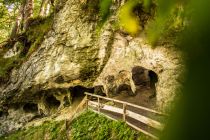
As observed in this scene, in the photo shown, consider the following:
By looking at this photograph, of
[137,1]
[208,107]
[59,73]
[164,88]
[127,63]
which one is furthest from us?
[59,73]

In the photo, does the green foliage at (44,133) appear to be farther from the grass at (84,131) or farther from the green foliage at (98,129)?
the green foliage at (98,129)

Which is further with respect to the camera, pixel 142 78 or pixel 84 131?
pixel 142 78

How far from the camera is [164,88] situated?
12.5 m

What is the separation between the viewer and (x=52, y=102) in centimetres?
1983

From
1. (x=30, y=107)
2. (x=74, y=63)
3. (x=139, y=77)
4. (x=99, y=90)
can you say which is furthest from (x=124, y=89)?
(x=30, y=107)

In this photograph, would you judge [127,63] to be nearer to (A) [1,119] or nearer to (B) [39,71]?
(B) [39,71]

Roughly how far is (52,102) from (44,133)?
3.06 meters

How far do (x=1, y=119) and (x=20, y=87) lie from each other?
96.5 inches

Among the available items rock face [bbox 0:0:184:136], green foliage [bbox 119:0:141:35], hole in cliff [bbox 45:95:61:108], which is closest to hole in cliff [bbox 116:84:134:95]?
rock face [bbox 0:0:184:136]

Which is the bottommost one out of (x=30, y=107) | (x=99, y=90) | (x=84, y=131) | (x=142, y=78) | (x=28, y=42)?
(x=84, y=131)

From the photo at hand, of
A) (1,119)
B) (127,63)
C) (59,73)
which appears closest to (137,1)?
(127,63)

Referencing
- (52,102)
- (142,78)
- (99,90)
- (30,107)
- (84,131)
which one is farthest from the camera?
(30,107)

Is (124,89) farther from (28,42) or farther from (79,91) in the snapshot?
(28,42)

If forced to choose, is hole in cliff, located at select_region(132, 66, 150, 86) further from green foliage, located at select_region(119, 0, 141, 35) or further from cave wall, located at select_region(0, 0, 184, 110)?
green foliage, located at select_region(119, 0, 141, 35)
